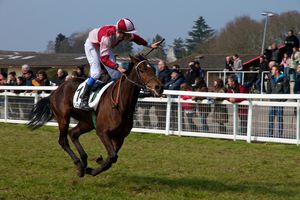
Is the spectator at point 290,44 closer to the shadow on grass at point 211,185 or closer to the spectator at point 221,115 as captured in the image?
the spectator at point 221,115

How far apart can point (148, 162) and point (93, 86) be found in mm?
2046

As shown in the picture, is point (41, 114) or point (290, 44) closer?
point (41, 114)

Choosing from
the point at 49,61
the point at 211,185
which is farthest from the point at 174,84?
the point at 49,61

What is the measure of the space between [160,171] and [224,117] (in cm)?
450

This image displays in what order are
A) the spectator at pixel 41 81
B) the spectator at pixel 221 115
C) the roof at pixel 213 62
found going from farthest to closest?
the roof at pixel 213 62
the spectator at pixel 41 81
the spectator at pixel 221 115

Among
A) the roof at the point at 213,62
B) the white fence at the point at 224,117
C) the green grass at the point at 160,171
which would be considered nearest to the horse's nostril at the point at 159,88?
the green grass at the point at 160,171

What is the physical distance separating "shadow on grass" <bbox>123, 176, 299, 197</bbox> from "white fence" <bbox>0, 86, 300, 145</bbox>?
14.0 ft

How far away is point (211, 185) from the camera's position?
772cm

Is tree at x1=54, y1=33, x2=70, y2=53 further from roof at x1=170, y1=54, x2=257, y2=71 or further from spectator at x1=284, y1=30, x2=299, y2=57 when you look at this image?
spectator at x1=284, y1=30, x2=299, y2=57

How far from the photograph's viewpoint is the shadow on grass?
24.2 feet

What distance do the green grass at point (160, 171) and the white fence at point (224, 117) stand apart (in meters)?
0.42

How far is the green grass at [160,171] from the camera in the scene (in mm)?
7202

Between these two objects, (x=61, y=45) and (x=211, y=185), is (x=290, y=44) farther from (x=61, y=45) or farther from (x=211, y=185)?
(x=61, y=45)

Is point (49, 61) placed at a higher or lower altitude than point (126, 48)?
lower
